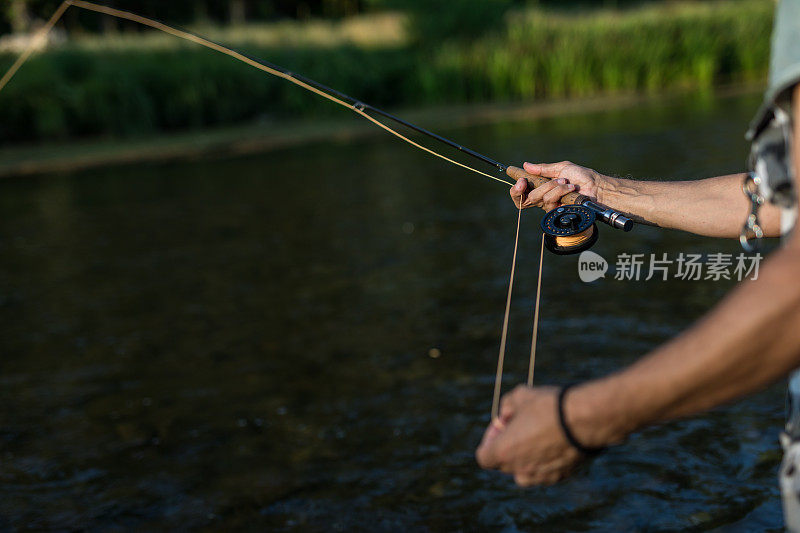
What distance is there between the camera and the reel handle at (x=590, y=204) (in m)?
2.15

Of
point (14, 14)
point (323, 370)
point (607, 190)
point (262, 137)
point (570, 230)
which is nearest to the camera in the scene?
point (570, 230)

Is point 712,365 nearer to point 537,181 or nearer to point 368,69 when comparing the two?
point 537,181

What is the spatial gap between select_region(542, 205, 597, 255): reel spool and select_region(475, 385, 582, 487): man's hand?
2.85 ft

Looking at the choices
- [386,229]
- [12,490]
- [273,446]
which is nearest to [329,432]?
[273,446]

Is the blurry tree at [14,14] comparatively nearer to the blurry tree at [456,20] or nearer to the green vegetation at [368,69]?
the green vegetation at [368,69]

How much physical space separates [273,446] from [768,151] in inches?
102

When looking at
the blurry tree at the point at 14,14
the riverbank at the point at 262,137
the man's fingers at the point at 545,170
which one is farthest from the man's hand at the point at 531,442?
the blurry tree at the point at 14,14

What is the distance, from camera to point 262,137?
1391 cm

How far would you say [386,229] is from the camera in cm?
739

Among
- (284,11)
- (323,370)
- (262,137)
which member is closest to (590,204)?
(323,370)

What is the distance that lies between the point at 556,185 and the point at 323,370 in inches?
87.5

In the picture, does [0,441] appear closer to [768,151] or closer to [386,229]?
[768,151]

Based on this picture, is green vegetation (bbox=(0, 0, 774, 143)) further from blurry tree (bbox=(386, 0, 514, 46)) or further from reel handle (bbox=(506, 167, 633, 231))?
reel handle (bbox=(506, 167, 633, 231))

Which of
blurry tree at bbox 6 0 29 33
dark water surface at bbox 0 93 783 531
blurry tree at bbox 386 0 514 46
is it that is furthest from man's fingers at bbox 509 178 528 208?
blurry tree at bbox 386 0 514 46
